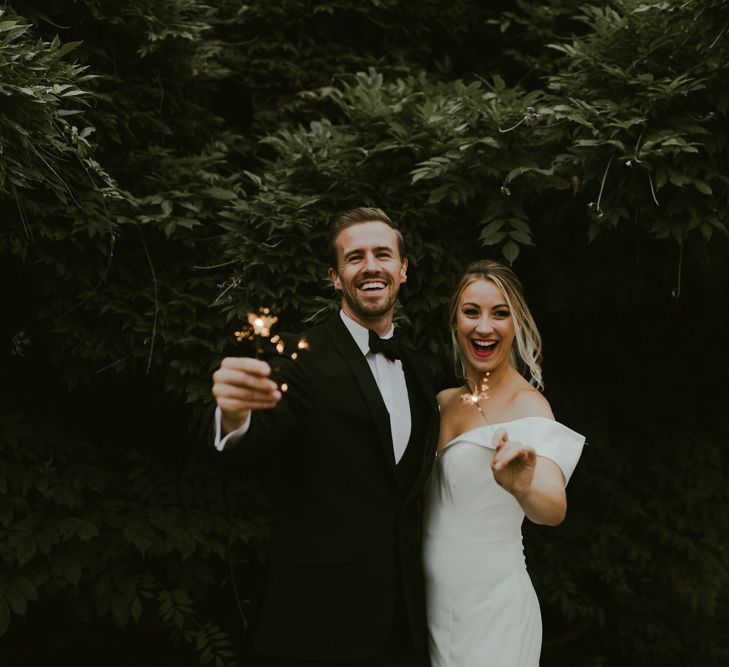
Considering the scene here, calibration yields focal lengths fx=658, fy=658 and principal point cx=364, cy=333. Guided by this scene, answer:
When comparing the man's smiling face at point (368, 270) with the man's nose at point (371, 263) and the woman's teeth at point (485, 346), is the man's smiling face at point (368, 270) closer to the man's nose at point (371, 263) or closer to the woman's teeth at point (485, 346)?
the man's nose at point (371, 263)

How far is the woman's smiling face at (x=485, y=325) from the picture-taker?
313cm

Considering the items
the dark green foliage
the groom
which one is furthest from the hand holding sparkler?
the dark green foliage

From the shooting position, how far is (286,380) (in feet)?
8.42

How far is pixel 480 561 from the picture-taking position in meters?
2.91

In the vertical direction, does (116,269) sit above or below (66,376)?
above

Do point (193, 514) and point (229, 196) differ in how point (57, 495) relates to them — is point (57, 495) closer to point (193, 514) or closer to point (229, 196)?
point (193, 514)

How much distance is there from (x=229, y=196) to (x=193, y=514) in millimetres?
2206

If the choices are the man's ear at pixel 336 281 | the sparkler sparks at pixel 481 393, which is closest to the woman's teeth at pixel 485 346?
the sparkler sparks at pixel 481 393

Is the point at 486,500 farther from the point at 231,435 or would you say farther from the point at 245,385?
the point at 245,385

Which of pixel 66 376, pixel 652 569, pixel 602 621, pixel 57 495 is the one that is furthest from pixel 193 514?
pixel 652 569

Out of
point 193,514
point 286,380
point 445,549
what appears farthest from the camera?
point 193,514

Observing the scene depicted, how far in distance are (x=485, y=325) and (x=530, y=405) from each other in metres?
0.43

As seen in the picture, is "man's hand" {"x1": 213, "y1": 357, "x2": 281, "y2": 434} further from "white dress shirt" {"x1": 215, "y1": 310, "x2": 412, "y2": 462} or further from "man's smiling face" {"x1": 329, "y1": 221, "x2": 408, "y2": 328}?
"man's smiling face" {"x1": 329, "y1": 221, "x2": 408, "y2": 328}

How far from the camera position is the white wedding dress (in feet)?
9.33
